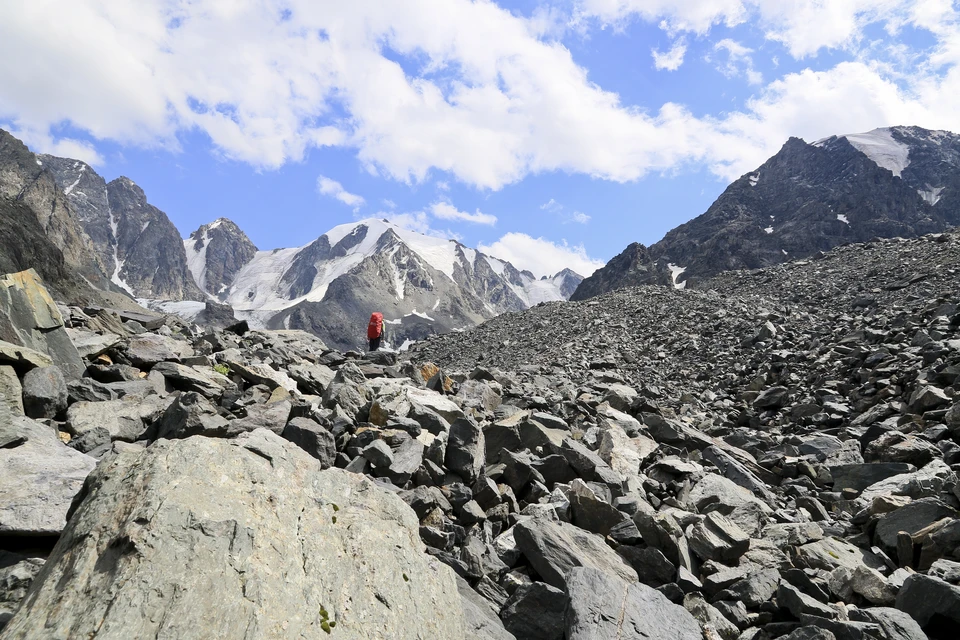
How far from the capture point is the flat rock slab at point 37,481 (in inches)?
161

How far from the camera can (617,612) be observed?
16.2ft

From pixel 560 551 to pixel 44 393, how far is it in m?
6.98

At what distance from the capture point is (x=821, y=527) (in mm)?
7695

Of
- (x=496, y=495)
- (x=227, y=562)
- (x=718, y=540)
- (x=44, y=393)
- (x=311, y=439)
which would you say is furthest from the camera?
(x=496, y=495)

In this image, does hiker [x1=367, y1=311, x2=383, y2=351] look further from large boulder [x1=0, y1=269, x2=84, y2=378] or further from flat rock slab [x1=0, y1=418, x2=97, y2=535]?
flat rock slab [x1=0, y1=418, x2=97, y2=535]

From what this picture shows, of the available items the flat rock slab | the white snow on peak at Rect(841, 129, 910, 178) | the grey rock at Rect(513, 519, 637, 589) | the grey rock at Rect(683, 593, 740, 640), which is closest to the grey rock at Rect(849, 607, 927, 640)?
the grey rock at Rect(683, 593, 740, 640)

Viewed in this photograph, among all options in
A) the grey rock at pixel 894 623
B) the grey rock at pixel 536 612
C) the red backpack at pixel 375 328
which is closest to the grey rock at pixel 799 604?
the grey rock at pixel 894 623

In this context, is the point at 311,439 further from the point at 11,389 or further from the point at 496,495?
the point at 11,389

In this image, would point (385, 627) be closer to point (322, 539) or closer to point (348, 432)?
point (322, 539)

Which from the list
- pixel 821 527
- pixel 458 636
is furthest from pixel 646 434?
pixel 458 636

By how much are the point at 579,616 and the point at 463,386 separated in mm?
9757

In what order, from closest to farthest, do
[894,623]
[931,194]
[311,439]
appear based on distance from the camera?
[894,623]
[311,439]
[931,194]

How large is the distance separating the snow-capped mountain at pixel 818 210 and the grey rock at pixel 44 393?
109320 millimetres

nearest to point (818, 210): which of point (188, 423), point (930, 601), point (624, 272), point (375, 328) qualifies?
point (624, 272)
